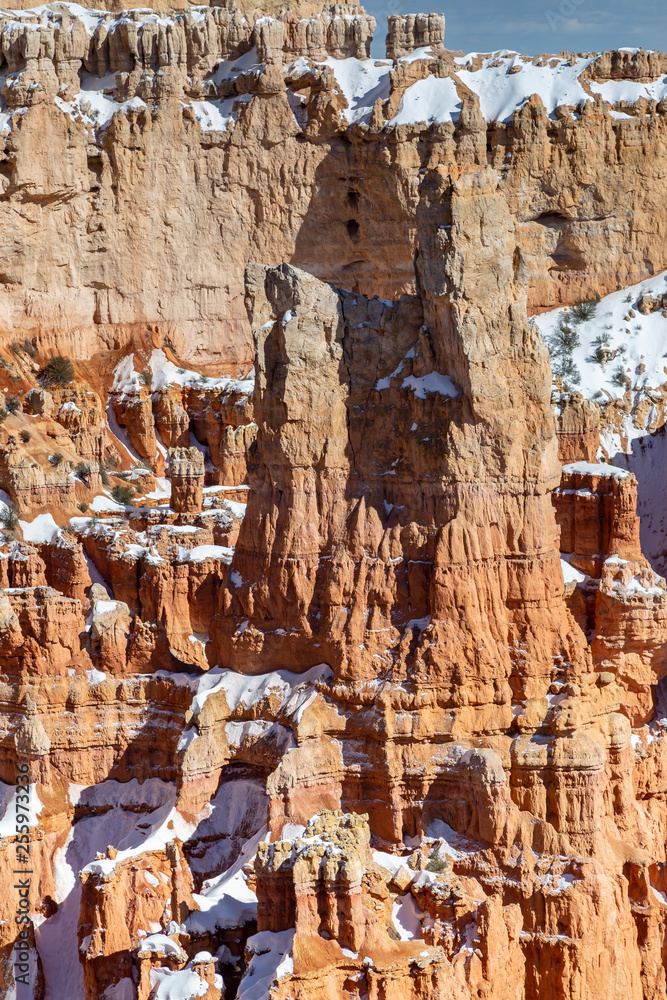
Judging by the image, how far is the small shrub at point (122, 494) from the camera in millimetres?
68750

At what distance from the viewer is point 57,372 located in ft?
265

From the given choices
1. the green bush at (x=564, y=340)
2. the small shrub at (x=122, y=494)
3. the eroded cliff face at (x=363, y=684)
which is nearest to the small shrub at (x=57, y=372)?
the small shrub at (x=122, y=494)

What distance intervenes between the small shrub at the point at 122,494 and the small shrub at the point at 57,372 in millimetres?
10495

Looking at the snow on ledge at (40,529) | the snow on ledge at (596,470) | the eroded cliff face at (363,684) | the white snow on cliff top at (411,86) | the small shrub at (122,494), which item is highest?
the white snow on cliff top at (411,86)

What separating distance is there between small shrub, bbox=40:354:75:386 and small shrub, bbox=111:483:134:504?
10.5m

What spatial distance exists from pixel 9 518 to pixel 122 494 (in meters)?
11.6

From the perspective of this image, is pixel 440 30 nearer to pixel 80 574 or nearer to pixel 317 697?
pixel 80 574

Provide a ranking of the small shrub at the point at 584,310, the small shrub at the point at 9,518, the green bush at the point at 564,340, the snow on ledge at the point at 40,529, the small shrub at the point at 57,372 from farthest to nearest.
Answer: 1. the small shrub at the point at 584,310
2. the green bush at the point at 564,340
3. the small shrub at the point at 57,372
4. the small shrub at the point at 9,518
5. the snow on ledge at the point at 40,529

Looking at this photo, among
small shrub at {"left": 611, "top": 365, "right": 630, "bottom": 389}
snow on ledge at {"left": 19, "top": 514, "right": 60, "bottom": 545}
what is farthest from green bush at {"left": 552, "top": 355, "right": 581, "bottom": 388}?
snow on ledge at {"left": 19, "top": 514, "right": 60, "bottom": 545}

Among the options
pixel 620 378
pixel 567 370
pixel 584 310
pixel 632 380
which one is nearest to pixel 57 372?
pixel 567 370

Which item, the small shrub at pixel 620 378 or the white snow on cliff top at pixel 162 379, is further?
the white snow on cliff top at pixel 162 379

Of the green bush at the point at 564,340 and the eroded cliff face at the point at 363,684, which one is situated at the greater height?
the green bush at the point at 564,340

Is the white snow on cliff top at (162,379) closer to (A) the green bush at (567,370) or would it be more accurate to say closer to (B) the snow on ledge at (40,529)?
(A) the green bush at (567,370)

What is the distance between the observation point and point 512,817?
37.1 metres
